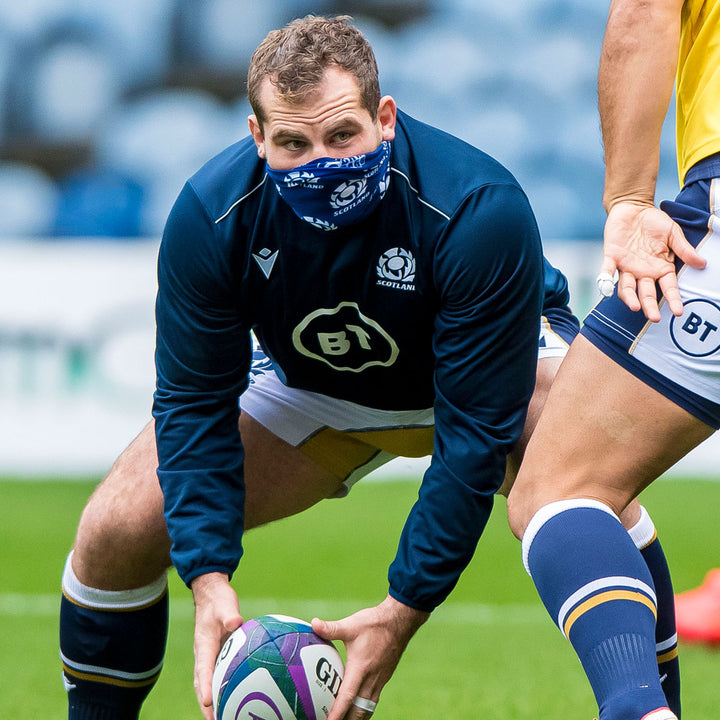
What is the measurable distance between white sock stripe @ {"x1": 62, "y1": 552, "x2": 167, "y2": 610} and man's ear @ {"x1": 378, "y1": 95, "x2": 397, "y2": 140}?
4.25 feet

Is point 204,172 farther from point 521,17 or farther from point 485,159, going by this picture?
point 521,17

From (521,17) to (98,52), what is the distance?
3794 mm

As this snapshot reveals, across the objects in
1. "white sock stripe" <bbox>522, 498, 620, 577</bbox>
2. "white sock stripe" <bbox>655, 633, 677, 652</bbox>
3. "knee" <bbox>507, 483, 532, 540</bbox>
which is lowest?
"white sock stripe" <bbox>655, 633, 677, 652</bbox>

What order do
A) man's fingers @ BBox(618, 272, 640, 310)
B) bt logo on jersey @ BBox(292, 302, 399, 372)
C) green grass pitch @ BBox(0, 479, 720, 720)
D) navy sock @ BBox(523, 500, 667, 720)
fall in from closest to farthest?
navy sock @ BBox(523, 500, 667, 720)
man's fingers @ BBox(618, 272, 640, 310)
bt logo on jersey @ BBox(292, 302, 399, 372)
green grass pitch @ BBox(0, 479, 720, 720)

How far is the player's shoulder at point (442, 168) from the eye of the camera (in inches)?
109

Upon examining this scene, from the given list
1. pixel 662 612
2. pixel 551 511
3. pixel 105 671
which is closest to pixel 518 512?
pixel 551 511

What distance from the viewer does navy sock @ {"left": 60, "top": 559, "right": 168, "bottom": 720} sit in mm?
3129

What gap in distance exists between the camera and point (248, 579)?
650 centimetres

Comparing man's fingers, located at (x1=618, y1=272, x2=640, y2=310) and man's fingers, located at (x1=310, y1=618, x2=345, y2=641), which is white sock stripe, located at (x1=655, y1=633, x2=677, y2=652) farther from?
man's fingers, located at (x1=618, y1=272, x2=640, y2=310)

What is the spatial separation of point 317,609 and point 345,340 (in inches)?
120

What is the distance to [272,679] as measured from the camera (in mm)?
2646

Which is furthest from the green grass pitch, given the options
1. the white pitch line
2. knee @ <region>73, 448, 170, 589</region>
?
knee @ <region>73, 448, 170, 589</region>

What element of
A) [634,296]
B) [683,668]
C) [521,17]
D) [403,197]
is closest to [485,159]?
[403,197]

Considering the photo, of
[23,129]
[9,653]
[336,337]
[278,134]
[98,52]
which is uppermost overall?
[278,134]
